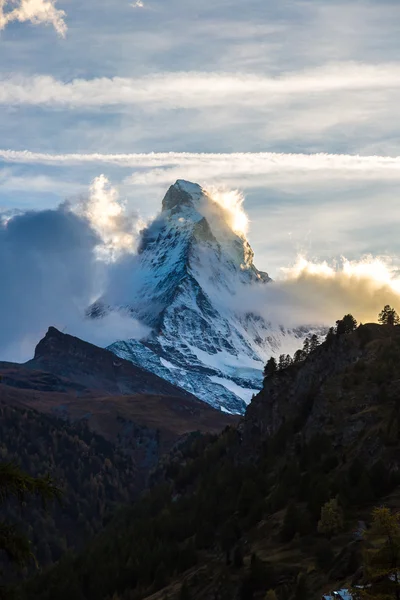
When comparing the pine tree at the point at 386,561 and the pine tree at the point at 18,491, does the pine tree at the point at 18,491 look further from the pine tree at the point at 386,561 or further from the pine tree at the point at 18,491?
the pine tree at the point at 386,561

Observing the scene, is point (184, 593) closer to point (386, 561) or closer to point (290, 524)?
point (290, 524)

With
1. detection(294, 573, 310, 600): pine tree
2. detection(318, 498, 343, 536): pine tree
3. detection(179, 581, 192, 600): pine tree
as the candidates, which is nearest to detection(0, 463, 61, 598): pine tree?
detection(294, 573, 310, 600): pine tree

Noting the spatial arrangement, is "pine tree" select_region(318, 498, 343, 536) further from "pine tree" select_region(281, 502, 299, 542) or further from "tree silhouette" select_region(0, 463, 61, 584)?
"tree silhouette" select_region(0, 463, 61, 584)

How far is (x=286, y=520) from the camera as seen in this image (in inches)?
5212

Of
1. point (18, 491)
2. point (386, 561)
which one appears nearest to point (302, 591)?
point (386, 561)

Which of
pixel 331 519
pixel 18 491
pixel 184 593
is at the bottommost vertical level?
pixel 184 593

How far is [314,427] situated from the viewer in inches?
7037

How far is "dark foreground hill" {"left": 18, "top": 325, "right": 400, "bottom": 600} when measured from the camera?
377 feet

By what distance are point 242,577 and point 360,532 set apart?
18.4 meters

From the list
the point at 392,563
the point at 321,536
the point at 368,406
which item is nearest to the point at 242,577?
the point at 321,536

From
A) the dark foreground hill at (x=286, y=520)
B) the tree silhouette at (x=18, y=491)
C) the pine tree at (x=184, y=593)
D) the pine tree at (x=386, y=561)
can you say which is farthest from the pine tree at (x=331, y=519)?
the tree silhouette at (x=18, y=491)

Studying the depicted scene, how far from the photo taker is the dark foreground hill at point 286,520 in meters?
115

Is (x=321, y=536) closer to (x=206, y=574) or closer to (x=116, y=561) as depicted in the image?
(x=206, y=574)

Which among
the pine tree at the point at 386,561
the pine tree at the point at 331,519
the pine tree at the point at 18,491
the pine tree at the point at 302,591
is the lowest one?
the pine tree at the point at 302,591
